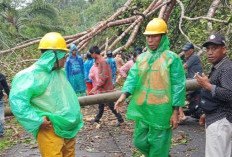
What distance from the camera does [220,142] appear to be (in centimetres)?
285

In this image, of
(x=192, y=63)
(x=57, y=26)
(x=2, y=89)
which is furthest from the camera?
(x=57, y=26)

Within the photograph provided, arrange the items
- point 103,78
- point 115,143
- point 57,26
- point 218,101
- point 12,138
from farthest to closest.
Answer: point 57,26 → point 103,78 → point 12,138 → point 115,143 → point 218,101

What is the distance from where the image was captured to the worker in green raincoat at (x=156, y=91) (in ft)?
11.4

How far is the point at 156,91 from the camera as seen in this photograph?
11.6 ft

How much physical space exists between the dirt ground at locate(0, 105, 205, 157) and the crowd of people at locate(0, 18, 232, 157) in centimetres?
122

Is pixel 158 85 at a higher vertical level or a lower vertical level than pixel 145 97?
higher

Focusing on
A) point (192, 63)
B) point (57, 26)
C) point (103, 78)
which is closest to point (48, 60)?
point (103, 78)

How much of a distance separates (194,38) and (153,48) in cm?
282

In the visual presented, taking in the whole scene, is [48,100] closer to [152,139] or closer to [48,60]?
[48,60]

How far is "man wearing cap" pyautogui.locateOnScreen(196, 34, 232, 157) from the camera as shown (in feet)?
9.21

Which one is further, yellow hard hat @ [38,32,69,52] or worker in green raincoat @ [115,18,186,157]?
worker in green raincoat @ [115,18,186,157]

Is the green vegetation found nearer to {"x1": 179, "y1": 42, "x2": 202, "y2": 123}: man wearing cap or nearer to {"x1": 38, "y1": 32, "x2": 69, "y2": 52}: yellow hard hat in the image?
{"x1": 38, "y1": 32, "x2": 69, "y2": 52}: yellow hard hat

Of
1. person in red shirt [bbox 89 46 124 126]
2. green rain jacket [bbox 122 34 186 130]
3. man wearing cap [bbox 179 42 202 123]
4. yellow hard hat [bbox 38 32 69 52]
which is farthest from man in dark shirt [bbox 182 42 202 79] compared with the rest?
yellow hard hat [bbox 38 32 69 52]

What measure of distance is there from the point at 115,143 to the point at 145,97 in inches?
80.4
